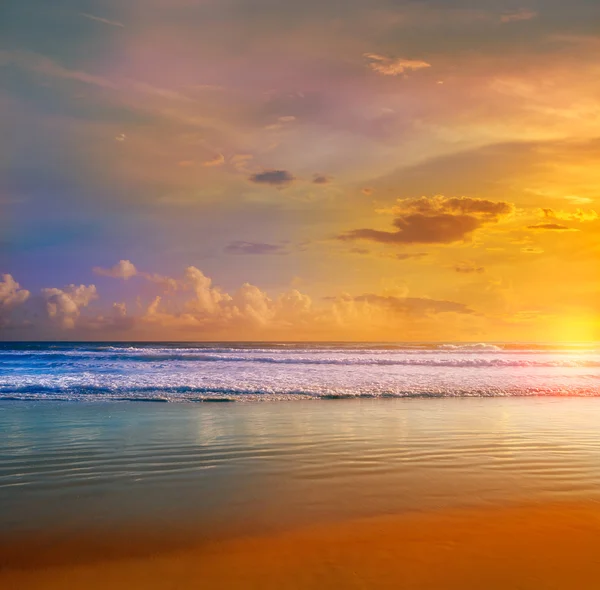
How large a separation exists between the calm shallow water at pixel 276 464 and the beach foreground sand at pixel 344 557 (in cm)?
50

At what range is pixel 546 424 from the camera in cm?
1182

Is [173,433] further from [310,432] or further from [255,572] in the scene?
[255,572]

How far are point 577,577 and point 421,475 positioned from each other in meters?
3.18

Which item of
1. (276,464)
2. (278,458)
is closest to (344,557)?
(276,464)

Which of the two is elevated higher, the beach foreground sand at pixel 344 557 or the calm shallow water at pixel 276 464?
the calm shallow water at pixel 276 464

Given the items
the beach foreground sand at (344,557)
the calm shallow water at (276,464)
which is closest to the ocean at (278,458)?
the calm shallow water at (276,464)

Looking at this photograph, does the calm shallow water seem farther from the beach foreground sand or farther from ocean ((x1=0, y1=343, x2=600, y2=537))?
the beach foreground sand

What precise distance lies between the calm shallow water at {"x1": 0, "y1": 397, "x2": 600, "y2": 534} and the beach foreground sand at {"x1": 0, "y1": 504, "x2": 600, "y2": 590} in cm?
50

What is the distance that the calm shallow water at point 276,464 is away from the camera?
6102 mm

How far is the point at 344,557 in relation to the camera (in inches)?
186

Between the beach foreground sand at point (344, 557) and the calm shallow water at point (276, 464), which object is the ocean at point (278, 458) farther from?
the beach foreground sand at point (344, 557)

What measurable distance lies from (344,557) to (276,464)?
350 cm

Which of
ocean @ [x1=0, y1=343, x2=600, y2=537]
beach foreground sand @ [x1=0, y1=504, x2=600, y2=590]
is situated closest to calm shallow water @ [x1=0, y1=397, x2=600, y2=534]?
ocean @ [x1=0, y1=343, x2=600, y2=537]

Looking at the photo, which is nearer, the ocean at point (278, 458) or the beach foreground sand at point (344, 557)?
the beach foreground sand at point (344, 557)
